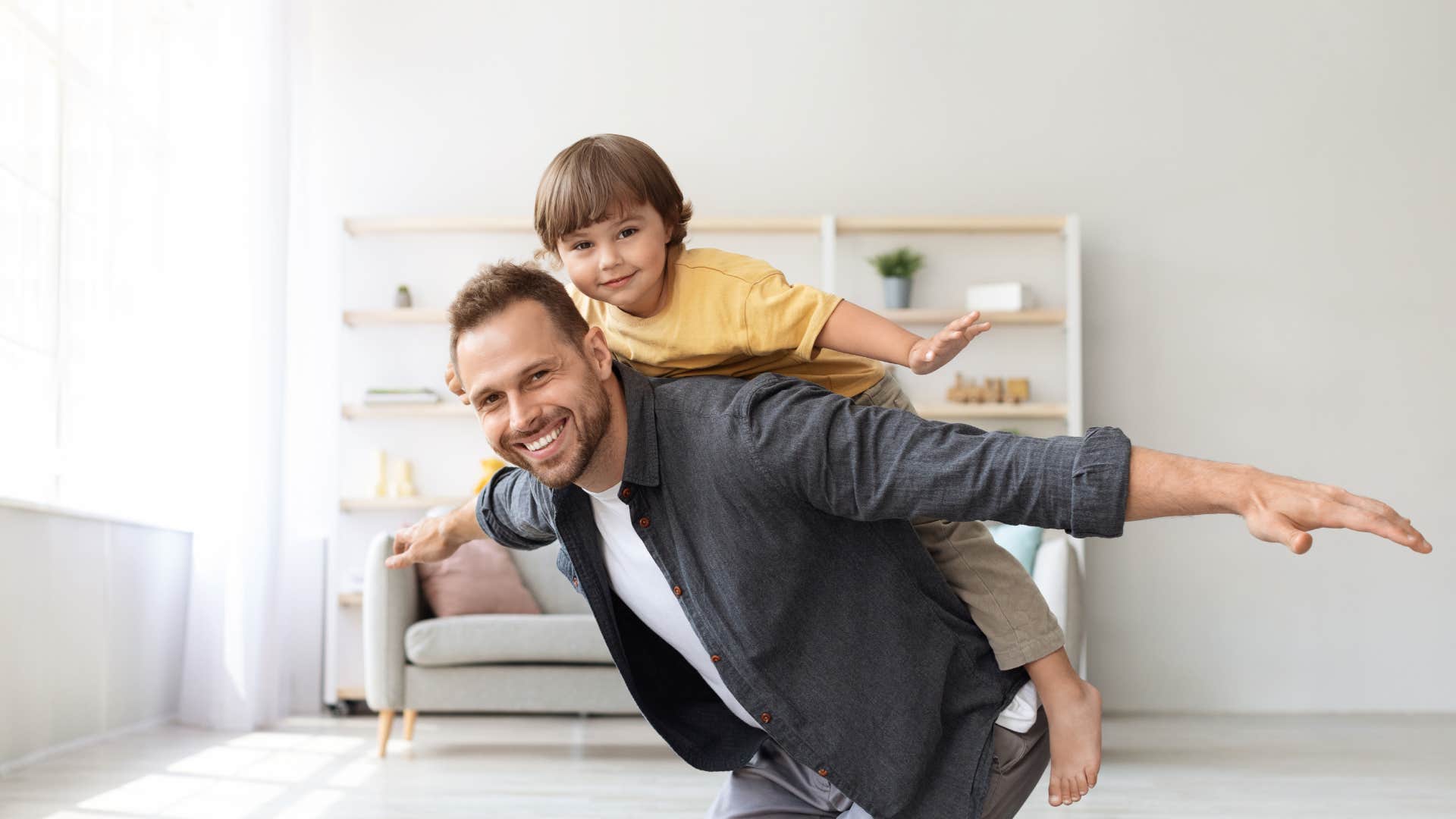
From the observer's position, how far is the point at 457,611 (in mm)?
4238

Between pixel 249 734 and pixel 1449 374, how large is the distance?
17.3ft

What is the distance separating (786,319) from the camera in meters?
1.74

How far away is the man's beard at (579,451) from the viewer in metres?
1.40

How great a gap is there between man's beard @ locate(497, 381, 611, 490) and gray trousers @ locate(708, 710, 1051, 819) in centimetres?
46

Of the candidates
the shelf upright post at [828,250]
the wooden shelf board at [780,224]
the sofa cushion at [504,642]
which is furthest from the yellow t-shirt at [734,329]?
the wooden shelf board at [780,224]

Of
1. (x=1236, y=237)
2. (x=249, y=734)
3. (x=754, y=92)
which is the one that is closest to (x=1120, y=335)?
(x=1236, y=237)

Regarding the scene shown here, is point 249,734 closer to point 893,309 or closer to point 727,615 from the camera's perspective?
point 893,309

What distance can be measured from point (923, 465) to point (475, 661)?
10.1 ft

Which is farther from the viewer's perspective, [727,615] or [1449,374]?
[1449,374]

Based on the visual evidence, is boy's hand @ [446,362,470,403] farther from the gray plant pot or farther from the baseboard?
the gray plant pot

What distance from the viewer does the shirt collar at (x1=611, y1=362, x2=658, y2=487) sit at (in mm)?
1399

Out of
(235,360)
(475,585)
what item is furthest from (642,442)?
(235,360)

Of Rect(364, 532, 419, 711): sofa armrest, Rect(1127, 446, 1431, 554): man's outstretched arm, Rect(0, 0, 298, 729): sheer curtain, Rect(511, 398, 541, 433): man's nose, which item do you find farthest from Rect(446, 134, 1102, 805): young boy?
Rect(0, 0, 298, 729): sheer curtain

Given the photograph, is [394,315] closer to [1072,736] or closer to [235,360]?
[235,360]
